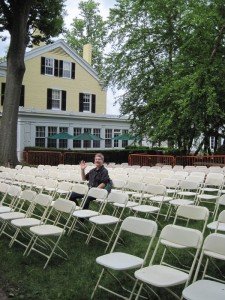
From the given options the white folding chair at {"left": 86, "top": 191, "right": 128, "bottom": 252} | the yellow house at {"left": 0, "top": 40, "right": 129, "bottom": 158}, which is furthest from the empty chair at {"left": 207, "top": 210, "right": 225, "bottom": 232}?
the yellow house at {"left": 0, "top": 40, "right": 129, "bottom": 158}

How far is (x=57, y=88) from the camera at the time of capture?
29047 millimetres

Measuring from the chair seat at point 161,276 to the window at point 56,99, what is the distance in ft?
83.5

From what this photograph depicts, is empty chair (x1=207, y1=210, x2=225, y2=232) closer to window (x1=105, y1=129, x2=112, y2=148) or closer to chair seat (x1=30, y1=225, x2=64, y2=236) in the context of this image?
chair seat (x1=30, y1=225, x2=64, y2=236)

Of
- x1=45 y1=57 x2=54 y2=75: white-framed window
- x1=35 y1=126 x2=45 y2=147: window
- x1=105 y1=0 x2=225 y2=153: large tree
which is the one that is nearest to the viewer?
x1=105 y1=0 x2=225 y2=153: large tree

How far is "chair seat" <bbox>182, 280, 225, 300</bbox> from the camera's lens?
10.4 feet

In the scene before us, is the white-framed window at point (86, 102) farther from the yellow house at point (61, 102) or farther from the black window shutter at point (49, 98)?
the black window shutter at point (49, 98)

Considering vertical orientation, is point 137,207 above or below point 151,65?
below

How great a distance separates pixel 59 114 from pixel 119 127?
6.49 metres

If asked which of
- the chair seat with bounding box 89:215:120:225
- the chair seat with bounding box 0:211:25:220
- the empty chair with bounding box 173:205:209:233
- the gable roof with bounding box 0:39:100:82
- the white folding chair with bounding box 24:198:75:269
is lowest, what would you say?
the white folding chair with bounding box 24:198:75:269

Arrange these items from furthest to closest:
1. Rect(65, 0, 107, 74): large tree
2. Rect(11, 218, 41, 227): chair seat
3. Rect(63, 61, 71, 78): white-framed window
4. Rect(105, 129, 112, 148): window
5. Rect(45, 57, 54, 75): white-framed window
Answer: Rect(65, 0, 107, 74): large tree → Rect(105, 129, 112, 148): window → Rect(63, 61, 71, 78): white-framed window → Rect(45, 57, 54, 75): white-framed window → Rect(11, 218, 41, 227): chair seat

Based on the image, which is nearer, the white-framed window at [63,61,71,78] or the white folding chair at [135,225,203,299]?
the white folding chair at [135,225,203,299]

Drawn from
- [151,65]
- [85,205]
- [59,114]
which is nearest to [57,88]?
[59,114]

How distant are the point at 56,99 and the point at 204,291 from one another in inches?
1056

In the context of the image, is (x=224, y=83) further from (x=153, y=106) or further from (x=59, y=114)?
(x=59, y=114)
